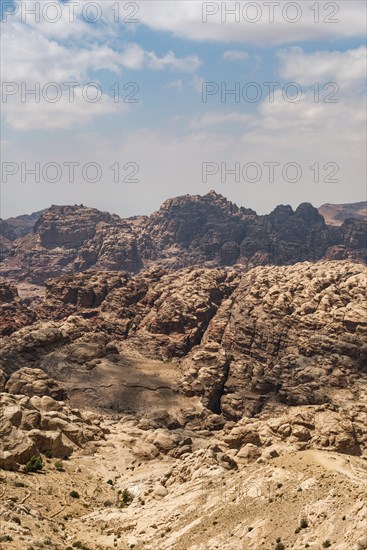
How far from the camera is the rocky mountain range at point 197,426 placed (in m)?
51.0

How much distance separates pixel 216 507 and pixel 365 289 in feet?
427

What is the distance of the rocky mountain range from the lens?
51031mm

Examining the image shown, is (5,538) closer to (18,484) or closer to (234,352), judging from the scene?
(18,484)

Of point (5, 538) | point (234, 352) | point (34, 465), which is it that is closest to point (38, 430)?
point (34, 465)

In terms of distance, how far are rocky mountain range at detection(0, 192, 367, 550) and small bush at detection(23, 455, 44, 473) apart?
0.15 m

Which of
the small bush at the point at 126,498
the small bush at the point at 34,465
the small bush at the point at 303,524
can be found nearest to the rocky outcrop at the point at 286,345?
the small bush at the point at 126,498

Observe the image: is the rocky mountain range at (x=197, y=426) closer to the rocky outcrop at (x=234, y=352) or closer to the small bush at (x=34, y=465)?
the small bush at (x=34, y=465)

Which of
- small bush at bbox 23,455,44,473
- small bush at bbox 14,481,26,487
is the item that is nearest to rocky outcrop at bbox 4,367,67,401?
small bush at bbox 23,455,44,473

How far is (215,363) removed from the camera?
6363 inches

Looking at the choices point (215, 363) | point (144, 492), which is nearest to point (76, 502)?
point (144, 492)

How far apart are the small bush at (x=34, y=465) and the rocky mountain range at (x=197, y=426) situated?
15cm

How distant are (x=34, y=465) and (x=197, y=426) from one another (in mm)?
66120

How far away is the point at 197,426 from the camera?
12900 centimetres

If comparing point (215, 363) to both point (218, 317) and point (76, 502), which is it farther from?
point (76, 502)
